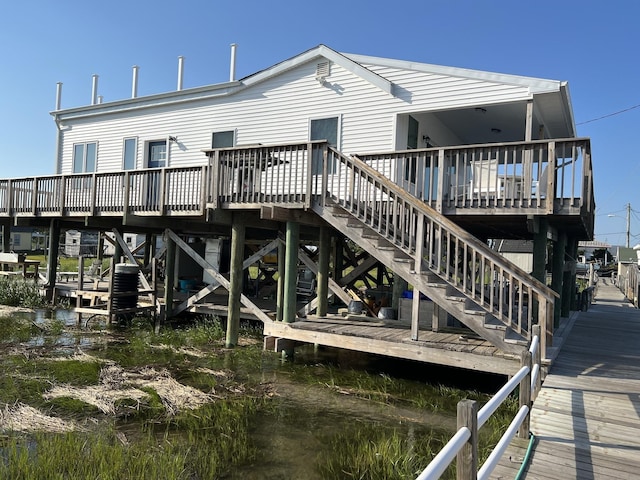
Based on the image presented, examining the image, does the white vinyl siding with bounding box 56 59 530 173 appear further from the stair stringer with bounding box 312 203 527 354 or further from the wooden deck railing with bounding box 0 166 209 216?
the stair stringer with bounding box 312 203 527 354

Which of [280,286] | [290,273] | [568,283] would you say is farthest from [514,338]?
[568,283]

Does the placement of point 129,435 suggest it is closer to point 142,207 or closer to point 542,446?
point 542,446

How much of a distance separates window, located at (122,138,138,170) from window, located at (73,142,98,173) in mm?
1422

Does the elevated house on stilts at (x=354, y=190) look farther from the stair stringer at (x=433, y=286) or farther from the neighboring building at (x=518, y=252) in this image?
the neighboring building at (x=518, y=252)

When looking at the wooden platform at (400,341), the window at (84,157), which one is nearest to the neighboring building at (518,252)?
the wooden platform at (400,341)

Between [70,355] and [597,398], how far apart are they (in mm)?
8663

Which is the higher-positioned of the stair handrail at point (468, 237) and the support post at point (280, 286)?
the stair handrail at point (468, 237)

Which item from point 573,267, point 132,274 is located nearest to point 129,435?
point 132,274

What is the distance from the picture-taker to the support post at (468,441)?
9.09 ft

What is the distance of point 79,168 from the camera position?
16781 millimetres

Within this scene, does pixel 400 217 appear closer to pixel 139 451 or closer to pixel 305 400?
pixel 305 400

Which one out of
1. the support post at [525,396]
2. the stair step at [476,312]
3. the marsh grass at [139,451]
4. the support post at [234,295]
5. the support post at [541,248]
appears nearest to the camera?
the support post at [525,396]

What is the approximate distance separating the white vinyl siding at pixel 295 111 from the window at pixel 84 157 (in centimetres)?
30

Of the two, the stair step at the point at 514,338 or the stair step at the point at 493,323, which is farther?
the stair step at the point at 493,323
